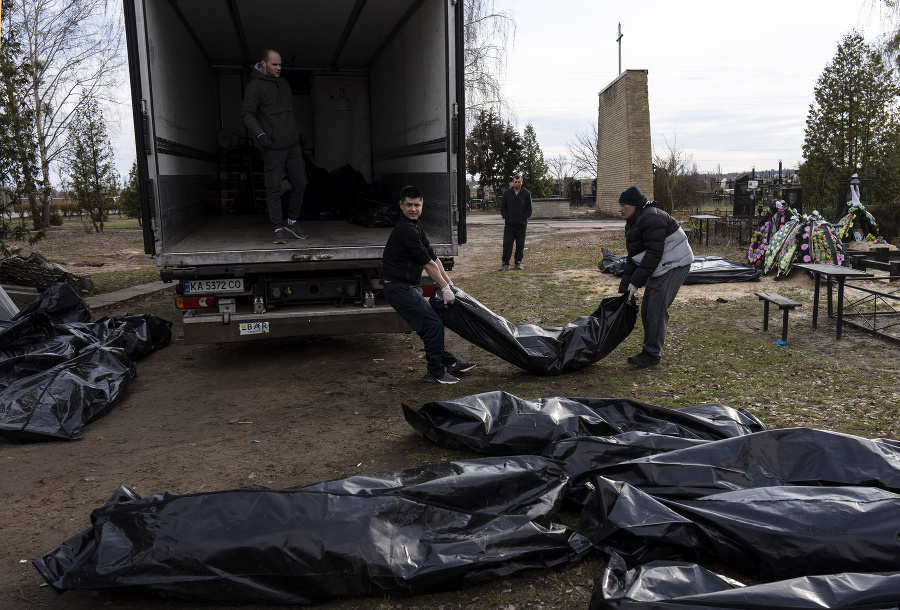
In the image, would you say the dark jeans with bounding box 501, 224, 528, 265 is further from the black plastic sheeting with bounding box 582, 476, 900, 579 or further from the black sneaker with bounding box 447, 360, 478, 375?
the black plastic sheeting with bounding box 582, 476, 900, 579

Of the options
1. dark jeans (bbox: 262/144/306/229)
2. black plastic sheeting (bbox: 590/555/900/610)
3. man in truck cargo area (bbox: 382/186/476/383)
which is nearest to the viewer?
black plastic sheeting (bbox: 590/555/900/610)

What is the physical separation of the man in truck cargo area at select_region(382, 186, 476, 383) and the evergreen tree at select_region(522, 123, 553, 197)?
3002 cm

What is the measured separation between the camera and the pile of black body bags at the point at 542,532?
8.04 feet

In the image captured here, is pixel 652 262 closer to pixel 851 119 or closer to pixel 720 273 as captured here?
pixel 720 273

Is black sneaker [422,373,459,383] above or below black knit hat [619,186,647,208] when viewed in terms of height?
below

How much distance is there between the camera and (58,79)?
2739 centimetres

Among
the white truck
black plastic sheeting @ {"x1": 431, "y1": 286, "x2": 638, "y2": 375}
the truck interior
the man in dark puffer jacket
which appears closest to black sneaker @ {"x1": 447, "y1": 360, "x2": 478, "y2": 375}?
black plastic sheeting @ {"x1": 431, "y1": 286, "x2": 638, "y2": 375}

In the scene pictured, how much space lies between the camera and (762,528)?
8.49 feet

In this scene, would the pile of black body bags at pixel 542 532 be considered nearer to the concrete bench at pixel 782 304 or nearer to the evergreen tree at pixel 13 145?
the concrete bench at pixel 782 304

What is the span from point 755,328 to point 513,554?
578cm

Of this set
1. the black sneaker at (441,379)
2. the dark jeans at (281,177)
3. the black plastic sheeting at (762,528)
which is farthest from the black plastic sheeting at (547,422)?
the dark jeans at (281,177)

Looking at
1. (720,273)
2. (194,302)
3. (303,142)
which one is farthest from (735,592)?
(720,273)

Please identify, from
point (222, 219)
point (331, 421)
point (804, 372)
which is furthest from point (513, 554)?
point (222, 219)

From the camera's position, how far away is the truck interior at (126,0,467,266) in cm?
562
